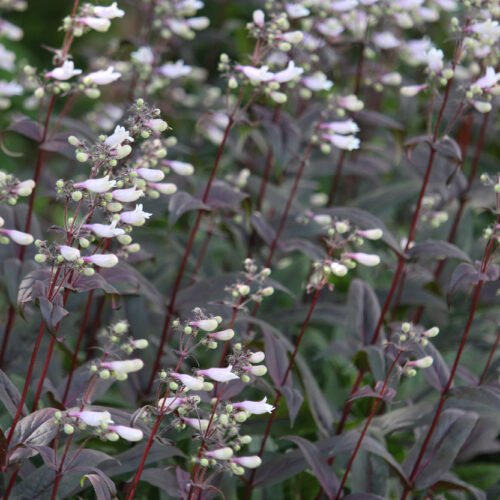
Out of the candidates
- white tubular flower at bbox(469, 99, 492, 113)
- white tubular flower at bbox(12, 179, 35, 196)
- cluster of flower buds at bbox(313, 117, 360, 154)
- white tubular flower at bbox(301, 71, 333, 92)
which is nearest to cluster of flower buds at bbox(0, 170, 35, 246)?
white tubular flower at bbox(12, 179, 35, 196)

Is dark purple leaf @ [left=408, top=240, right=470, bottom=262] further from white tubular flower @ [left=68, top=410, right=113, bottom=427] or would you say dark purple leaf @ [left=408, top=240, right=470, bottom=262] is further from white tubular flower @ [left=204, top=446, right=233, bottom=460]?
white tubular flower @ [left=68, top=410, right=113, bottom=427]

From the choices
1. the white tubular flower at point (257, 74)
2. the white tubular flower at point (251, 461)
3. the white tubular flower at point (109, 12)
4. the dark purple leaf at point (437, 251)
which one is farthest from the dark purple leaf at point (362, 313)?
the white tubular flower at point (109, 12)

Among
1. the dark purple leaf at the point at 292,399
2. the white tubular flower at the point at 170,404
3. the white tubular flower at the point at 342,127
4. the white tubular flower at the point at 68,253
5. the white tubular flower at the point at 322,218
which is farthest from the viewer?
the white tubular flower at the point at 322,218

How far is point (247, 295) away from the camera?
3.21 m

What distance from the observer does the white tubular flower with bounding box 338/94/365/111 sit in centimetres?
309

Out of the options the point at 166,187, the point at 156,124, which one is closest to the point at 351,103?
the point at 166,187

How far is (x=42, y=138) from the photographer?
2816 millimetres

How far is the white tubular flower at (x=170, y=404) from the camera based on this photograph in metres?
1.96

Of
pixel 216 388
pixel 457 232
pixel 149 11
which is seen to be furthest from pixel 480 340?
pixel 149 11

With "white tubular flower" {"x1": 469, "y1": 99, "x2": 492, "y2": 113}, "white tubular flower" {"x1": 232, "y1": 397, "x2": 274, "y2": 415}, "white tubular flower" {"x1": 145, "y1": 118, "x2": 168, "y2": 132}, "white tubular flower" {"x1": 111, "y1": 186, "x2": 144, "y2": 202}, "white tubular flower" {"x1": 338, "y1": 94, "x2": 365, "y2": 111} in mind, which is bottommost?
"white tubular flower" {"x1": 232, "y1": 397, "x2": 274, "y2": 415}

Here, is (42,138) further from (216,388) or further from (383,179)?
(383,179)

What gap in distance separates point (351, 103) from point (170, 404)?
1.66 m

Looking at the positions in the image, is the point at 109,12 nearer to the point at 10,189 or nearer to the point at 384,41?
the point at 10,189

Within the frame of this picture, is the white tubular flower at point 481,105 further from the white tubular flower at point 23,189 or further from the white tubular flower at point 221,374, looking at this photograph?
the white tubular flower at point 23,189
